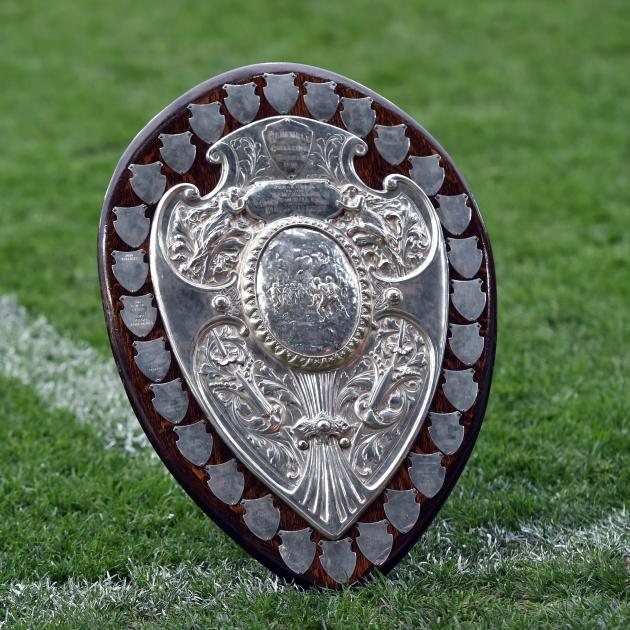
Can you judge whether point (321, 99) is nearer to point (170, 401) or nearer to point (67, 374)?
point (170, 401)

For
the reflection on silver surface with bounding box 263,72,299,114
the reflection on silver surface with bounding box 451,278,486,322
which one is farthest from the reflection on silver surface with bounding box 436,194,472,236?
the reflection on silver surface with bounding box 263,72,299,114

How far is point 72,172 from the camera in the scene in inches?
245

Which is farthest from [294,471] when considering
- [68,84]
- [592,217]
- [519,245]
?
[68,84]

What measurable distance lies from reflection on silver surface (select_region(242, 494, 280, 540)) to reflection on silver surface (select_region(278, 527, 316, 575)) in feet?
0.10

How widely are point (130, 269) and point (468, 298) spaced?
0.91 m

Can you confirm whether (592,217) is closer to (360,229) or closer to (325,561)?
(360,229)

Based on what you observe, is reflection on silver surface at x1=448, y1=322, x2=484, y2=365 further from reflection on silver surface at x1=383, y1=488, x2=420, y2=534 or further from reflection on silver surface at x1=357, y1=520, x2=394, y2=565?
reflection on silver surface at x1=357, y1=520, x2=394, y2=565

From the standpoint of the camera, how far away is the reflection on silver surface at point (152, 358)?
8.44ft

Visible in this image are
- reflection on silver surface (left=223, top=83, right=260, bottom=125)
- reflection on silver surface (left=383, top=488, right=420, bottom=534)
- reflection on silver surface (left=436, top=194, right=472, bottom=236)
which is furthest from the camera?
reflection on silver surface (left=436, top=194, right=472, bottom=236)

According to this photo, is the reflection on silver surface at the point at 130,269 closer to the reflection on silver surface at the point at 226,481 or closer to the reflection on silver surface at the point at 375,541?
the reflection on silver surface at the point at 226,481

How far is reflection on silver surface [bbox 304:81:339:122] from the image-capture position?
2.84 m

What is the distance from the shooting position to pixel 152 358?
2.58m

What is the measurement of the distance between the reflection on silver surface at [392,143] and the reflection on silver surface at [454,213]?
0.51ft

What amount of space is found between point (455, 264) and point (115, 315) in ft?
3.05
